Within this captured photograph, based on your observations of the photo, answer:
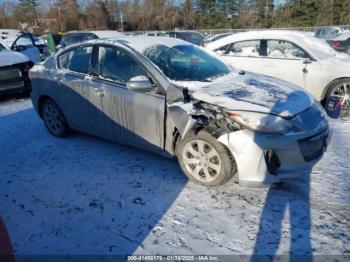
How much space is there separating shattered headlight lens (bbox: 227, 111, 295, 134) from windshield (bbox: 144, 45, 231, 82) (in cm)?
92

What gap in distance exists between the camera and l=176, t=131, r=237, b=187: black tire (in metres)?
3.13

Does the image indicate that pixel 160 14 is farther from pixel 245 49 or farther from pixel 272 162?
pixel 272 162

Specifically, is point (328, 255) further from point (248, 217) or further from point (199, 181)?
point (199, 181)

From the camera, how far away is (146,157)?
4160 mm

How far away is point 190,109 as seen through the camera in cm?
326

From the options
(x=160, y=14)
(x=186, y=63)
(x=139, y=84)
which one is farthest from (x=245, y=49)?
(x=160, y=14)

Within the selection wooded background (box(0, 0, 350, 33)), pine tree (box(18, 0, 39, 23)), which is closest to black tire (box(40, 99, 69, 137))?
wooded background (box(0, 0, 350, 33))

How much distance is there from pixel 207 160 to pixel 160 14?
2169 inches

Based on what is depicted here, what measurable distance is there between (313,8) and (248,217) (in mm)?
49315

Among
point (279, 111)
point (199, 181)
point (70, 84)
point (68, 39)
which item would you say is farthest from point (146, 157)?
point (68, 39)

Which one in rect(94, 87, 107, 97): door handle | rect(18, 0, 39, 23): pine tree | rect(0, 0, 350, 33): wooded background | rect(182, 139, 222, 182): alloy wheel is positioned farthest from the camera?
rect(18, 0, 39, 23): pine tree

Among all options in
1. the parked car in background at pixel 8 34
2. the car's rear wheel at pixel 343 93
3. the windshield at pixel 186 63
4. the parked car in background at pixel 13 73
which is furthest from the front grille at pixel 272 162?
the parked car in background at pixel 8 34

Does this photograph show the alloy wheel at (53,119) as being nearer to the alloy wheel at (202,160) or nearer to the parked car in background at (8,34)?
the alloy wheel at (202,160)

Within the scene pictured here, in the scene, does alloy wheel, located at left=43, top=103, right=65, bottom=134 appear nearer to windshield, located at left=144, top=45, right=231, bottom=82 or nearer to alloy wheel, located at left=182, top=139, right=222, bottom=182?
windshield, located at left=144, top=45, right=231, bottom=82
